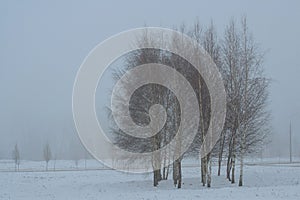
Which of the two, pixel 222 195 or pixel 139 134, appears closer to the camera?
pixel 222 195

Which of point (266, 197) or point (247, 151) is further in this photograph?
point (247, 151)

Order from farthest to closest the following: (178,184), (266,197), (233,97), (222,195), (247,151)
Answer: (247,151)
(233,97)
(178,184)
(222,195)
(266,197)

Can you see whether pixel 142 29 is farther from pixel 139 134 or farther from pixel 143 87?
pixel 139 134

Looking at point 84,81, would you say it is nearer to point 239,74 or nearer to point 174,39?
point 174,39

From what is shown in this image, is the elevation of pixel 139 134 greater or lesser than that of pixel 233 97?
lesser

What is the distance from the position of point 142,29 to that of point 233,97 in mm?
7810

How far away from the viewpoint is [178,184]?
26.6 m

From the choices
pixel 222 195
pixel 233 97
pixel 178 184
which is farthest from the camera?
pixel 233 97

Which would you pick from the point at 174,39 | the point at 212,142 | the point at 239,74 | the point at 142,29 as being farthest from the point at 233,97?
the point at 142,29

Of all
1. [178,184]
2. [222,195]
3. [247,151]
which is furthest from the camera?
[247,151]

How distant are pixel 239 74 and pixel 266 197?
480 inches

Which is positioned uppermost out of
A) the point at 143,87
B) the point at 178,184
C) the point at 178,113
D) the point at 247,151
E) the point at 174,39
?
the point at 174,39

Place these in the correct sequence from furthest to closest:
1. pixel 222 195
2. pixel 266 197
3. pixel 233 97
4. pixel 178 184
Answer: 1. pixel 233 97
2. pixel 178 184
3. pixel 222 195
4. pixel 266 197

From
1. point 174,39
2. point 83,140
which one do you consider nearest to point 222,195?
point 174,39
